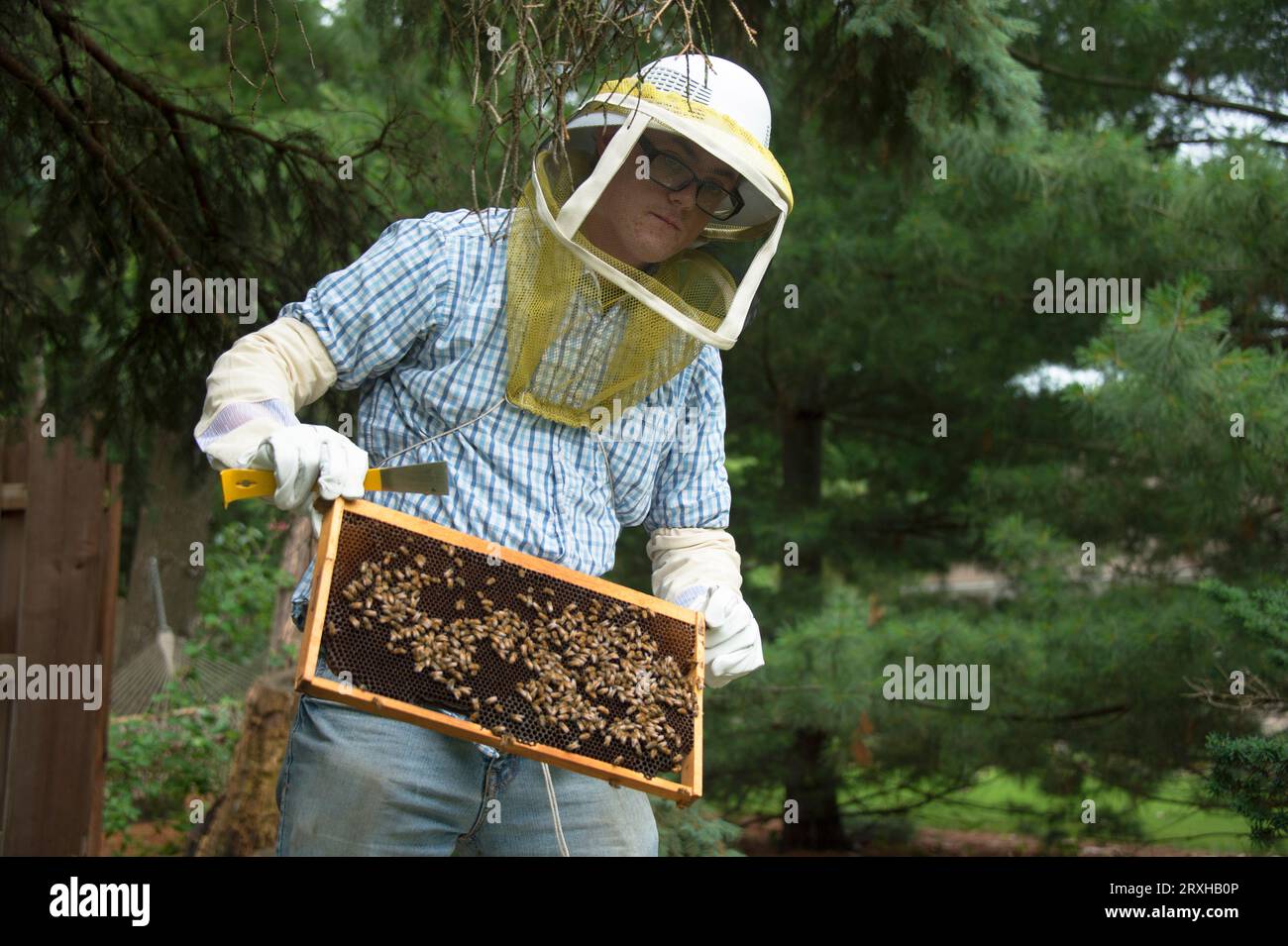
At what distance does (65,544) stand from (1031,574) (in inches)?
181

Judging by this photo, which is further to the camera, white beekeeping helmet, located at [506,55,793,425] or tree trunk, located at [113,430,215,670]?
tree trunk, located at [113,430,215,670]

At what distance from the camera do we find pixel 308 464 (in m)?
2.14

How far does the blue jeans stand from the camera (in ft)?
7.33

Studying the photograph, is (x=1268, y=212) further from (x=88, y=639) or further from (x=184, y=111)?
(x=88, y=639)

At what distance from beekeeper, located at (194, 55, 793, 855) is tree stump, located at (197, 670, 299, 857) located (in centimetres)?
380

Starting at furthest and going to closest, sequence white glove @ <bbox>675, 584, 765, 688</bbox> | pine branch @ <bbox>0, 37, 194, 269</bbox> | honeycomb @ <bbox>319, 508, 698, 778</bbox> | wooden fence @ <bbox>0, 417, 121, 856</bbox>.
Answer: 1. wooden fence @ <bbox>0, 417, 121, 856</bbox>
2. pine branch @ <bbox>0, 37, 194, 269</bbox>
3. white glove @ <bbox>675, 584, 765, 688</bbox>
4. honeycomb @ <bbox>319, 508, 698, 778</bbox>

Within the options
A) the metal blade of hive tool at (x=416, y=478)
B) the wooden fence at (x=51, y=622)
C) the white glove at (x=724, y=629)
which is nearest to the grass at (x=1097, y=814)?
the white glove at (x=724, y=629)

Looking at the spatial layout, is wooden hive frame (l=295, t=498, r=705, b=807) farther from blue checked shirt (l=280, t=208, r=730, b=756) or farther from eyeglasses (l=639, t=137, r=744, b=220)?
eyeglasses (l=639, t=137, r=744, b=220)

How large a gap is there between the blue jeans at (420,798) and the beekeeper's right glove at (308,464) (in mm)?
297

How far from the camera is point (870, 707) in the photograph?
6.88 metres

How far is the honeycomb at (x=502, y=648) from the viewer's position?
219 cm

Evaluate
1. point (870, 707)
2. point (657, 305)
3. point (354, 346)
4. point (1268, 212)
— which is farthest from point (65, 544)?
point (1268, 212)

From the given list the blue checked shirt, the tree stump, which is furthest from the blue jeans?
the tree stump

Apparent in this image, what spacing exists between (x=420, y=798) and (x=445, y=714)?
8.0 inches
